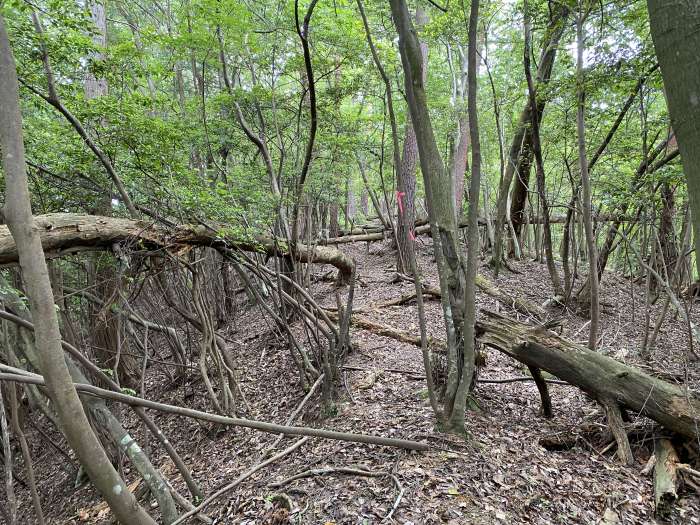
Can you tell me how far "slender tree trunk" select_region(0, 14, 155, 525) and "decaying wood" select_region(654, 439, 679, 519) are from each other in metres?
3.58

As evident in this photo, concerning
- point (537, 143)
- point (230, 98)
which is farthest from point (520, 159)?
point (230, 98)

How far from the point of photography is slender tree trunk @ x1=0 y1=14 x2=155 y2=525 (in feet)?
5.44

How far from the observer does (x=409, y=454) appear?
10.2ft

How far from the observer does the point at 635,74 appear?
479 cm

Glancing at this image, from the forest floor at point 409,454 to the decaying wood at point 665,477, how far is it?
0.06 m

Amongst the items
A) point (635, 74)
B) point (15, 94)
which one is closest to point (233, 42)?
point (15, 94)

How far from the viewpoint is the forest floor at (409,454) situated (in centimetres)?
264

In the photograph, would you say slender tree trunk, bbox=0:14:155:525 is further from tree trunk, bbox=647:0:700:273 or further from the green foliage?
tree trunk, bbox=647:0:700:273

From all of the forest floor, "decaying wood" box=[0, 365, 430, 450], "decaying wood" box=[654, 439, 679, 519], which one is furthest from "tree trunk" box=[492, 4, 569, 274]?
"decaying wood" box=[0, 365, 430, 450]

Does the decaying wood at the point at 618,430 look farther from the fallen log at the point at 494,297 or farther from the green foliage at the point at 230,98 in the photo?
the fallen log at the point at 494,297

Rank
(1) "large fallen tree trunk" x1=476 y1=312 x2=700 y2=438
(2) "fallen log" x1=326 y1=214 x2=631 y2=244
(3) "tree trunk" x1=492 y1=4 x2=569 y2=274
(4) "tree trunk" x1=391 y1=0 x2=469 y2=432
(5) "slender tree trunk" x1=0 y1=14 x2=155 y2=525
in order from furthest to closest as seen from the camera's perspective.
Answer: (2) "fallen log" x1=326 y1=214 x2=631 y2=244 → (3) "tree trunk" x1=492 y1=4 x2=569 y2=274 → (1) "large fallen tree trunk" x1=476 y1=312 x2=700 y2=438 → (4) "tree trunk" x1=391 y1=0 x2=469 y2=432 → (5) "slender tree trunk" x1=0 y1=14 x2=155 y2=525

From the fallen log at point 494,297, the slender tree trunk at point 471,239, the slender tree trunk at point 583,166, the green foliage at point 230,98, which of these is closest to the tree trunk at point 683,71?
the slender tree trunk at point 471,239

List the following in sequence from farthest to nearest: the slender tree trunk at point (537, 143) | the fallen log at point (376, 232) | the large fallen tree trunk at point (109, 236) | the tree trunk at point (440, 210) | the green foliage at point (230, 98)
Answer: the fallen log at point (376, 232) < the slender tree trunk at point (537, 143) < the green foliage at point (230, 98) < the large fallen tree trunk at point (109, 236) < the tree trunk at point (440, 210)

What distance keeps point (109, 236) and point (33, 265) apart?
8.24ft
